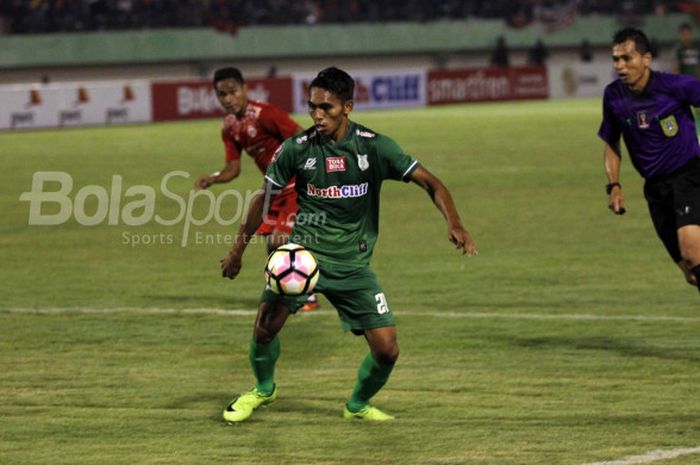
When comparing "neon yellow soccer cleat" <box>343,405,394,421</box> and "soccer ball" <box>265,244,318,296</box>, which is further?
"neon yellow soccer cleat" <box>343,405,394,421</box>

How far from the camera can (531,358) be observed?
9.86 m

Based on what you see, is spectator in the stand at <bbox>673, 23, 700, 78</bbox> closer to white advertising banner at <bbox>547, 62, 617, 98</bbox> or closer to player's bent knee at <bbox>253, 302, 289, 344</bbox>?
player's bent knee at <bbox>253, 302, 289, 344</bbox>

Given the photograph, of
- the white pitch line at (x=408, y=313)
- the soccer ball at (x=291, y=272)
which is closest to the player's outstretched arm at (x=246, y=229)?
the soccer ball at (x=291, y=272)

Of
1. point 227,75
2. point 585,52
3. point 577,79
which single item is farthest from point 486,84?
point 227,75

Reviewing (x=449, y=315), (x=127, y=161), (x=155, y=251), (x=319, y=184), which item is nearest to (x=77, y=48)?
(x=127, y=161)

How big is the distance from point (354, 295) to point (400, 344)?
2852 mm

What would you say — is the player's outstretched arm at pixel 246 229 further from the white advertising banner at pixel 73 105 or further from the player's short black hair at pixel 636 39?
the white advertising banner at pixel 73 105

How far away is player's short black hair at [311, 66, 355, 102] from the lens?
750cm

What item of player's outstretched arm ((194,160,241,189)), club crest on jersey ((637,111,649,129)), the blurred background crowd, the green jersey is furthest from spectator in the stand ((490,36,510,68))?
the green jersey

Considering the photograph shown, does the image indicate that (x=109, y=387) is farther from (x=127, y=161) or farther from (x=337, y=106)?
(x=127, y=161)

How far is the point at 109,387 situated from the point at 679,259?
4036mm

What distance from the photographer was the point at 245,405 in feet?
26.4

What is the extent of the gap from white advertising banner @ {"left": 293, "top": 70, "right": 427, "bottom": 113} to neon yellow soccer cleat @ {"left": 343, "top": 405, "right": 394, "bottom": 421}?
127 feet

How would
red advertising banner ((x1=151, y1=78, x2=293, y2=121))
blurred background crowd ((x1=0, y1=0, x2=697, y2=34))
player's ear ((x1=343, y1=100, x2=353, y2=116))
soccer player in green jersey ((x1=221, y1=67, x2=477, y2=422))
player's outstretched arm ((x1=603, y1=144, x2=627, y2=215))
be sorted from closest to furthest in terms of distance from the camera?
player's ear ((x1=343, y1=100, x2=353, y2=116))
soccer player in green jersey ((x1=221, y1=67, x2=477, y2=422))
player's outstretched arm ((x1=603, y1=144, x2=627, y2=215))
red advertising banner ((x1=151, y1=78, x2=293, y2=121))
blurred background crowd ((x1=0, y1=0, x2=697, y2=34))
